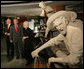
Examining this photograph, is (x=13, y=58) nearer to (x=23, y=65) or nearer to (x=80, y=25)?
(x=23, y=65)

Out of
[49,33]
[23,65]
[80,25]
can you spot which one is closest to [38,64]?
[23,65]

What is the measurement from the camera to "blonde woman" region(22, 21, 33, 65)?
1083mm

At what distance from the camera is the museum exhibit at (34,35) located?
1043 mm

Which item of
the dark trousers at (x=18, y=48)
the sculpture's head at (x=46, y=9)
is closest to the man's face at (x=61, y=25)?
the sculpture's head at (x=46, y=9)

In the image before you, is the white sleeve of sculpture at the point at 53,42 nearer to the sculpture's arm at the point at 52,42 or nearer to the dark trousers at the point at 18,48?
the sculpture's arm at the point at 52,42

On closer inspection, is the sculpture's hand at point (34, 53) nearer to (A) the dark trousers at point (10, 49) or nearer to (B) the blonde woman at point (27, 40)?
(B) the blonde woman at point (27, 40)

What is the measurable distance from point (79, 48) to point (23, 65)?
1.62ft

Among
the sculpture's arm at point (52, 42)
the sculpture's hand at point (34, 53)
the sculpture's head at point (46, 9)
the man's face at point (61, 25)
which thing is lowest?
the sculpture's hand at point (34, 53)

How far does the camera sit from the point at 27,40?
1.09 metres

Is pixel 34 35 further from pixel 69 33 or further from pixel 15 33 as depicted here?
pixel 69 33

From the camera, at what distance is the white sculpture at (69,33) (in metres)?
0.94

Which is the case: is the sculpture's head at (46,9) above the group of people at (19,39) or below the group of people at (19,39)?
above

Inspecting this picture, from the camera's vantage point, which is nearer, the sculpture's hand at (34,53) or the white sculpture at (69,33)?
the white sculpture at (69,33)

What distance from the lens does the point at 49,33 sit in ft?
3.57
